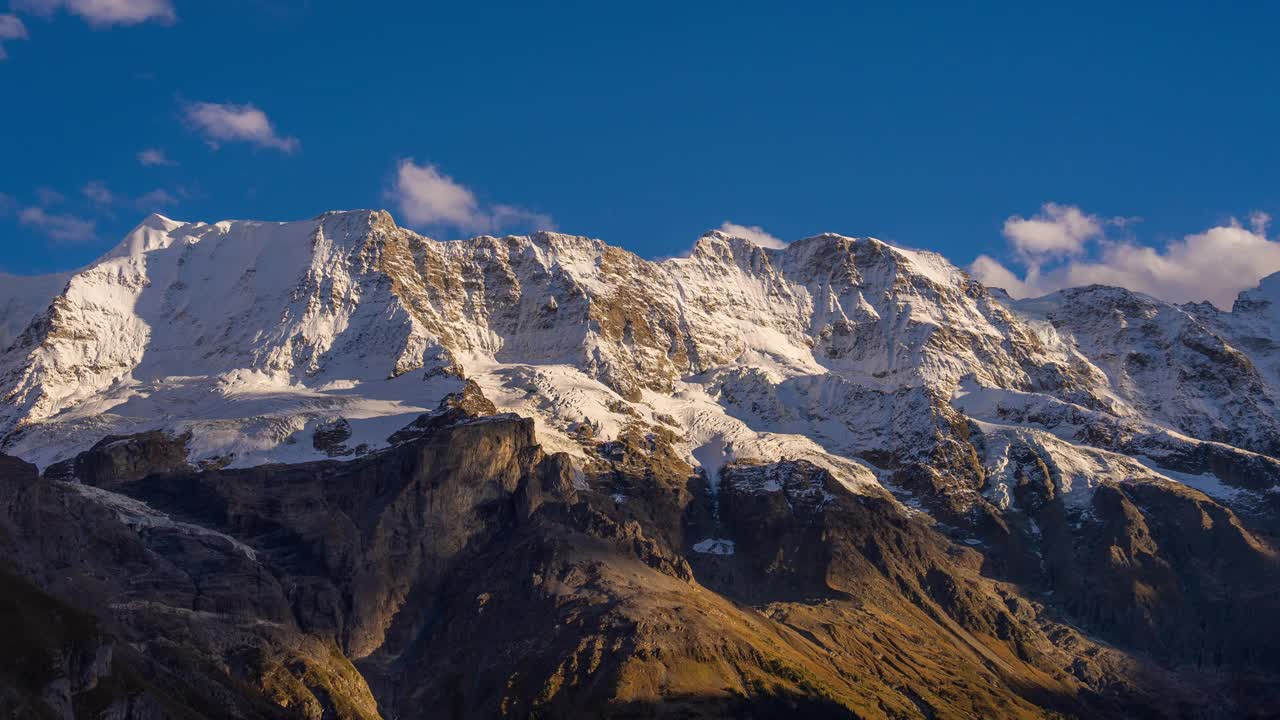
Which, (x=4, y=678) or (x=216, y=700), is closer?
(x=4, y=678)

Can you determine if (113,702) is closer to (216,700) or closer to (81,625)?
(81,625)

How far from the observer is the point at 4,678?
137m

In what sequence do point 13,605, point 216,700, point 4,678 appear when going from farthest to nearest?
point 216,700
point 13,605
point 4,678

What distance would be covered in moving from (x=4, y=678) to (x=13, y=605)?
1305 centimetres

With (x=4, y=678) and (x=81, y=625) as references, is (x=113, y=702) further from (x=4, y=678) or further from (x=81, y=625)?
(x=4, y=678)

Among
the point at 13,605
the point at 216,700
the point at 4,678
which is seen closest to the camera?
the point at 4,678

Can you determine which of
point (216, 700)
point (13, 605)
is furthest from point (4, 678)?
point (216, 700)

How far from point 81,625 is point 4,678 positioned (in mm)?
18071

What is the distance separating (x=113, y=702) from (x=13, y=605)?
14.1 meters

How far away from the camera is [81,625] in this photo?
155 meters

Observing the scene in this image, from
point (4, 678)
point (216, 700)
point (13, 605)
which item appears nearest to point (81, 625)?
point (13, 605)

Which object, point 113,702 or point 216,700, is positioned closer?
point 113,702

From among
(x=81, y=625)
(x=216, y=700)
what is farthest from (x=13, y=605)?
(x=216, y=700)

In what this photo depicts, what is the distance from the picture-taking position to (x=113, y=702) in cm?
15450
